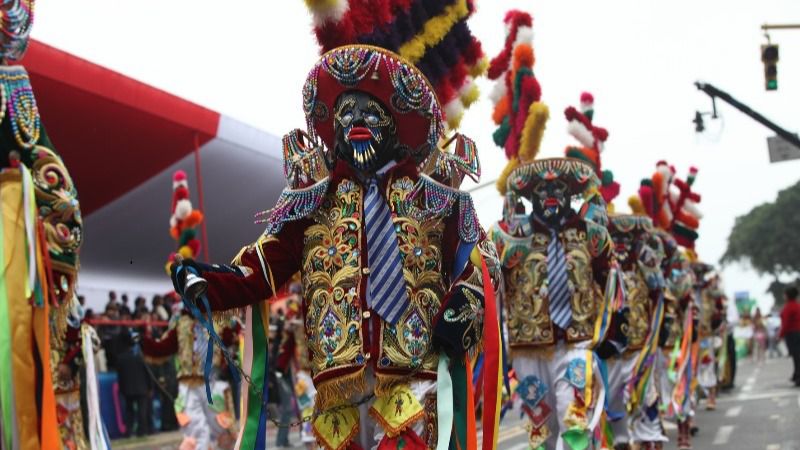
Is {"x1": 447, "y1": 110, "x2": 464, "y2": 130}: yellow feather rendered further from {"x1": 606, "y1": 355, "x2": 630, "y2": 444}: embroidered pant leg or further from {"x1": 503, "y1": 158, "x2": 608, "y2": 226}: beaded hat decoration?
{"x1": 606, "y1": 355, "x2": 630, "y2": 444}: embroidered pant leg

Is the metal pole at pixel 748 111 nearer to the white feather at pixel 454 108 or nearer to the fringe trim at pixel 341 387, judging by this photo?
the white feather at pixel 454 108

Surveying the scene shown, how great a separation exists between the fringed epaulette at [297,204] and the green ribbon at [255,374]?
0.42 m

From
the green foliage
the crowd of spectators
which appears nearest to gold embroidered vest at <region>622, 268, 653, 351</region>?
the crowd of spectators

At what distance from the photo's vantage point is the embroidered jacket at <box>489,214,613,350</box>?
8312 millimetres

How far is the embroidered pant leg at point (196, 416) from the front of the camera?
35.2 ft

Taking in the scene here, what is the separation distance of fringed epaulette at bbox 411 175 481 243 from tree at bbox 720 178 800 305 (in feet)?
240

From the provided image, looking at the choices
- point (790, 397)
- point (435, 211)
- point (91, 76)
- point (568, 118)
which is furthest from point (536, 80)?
point (790, 397)

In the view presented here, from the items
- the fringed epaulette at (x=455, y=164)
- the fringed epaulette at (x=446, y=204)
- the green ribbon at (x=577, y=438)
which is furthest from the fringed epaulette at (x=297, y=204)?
the green ribbon at (x=577, y=438)

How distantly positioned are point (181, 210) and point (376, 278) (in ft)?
21.4

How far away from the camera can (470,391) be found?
507 centimetres

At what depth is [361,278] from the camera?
4.86m

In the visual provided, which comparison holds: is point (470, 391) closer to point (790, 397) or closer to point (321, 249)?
point (321, 249)

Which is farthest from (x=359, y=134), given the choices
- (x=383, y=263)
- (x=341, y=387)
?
(x=341, y=387)

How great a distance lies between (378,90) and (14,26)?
2.28 metres
